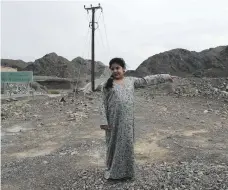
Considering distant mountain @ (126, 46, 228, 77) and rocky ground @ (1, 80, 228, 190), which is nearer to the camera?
rocky ground @ (1, 80, 228, 190)

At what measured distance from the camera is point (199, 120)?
10.8m

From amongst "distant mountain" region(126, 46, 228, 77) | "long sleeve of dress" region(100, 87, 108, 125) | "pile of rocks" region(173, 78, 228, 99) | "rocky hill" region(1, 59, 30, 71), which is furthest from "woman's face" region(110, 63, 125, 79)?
"rocky hill" region(1, 59, 30, 71)

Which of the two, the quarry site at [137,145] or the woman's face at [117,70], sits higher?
the woman's face at [117,70]

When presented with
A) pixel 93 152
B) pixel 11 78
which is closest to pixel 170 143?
pixel 93 152

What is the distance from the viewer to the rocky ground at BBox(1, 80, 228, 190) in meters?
4.94

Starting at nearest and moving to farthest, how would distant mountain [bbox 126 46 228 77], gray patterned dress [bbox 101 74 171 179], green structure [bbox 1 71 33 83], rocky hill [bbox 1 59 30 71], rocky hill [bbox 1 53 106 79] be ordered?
gray patterned dress [bbox 101 74 171 179] < green structure [bbox 1 71 33 83] < distant mountain [bbox 126 46 228 77] < rocky hill [bbox 1 53 106 79] < rocky hill [bbox 1 59 30 71]

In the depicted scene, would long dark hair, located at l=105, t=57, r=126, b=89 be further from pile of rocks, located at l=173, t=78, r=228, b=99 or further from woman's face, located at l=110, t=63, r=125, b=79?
pile of rocks, located at l=173, t=78, r=228, b=99

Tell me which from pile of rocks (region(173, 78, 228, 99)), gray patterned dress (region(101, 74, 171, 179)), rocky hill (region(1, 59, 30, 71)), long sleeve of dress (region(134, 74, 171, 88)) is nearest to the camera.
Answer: gray patterned dress (region(101, 74, 171, 179))

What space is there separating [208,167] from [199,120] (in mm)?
5479

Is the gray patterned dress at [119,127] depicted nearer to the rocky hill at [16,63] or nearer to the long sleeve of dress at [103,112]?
the long sleeve of dress at [103,112]

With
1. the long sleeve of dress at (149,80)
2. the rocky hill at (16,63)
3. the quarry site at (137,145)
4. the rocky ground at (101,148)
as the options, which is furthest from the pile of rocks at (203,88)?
the rocky hill at (16,63)

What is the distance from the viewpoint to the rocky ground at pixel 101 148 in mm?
4941

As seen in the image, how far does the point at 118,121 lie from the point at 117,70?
61 centimetres

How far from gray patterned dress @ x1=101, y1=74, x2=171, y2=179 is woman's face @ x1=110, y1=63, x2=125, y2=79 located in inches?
3.9
